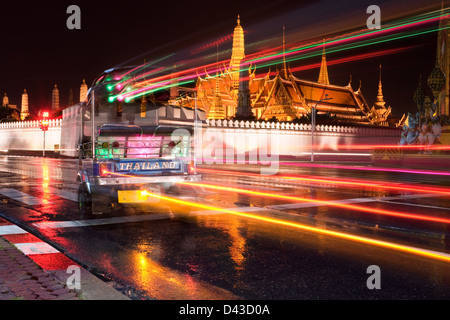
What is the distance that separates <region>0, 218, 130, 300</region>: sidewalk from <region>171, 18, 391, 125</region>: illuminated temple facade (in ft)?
191

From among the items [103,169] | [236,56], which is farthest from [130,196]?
[236,56]

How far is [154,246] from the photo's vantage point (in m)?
6.37

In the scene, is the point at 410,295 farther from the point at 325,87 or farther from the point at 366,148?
the point at 325,87

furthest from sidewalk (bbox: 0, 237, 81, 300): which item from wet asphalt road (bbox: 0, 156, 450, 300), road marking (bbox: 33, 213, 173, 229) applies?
road marking (bbox: 33, 213, 173, 229)

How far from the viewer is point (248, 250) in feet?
20.0

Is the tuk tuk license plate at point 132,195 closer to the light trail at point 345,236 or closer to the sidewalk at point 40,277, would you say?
the light trail at point 345,236

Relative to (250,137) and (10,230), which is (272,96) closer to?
(250,137)

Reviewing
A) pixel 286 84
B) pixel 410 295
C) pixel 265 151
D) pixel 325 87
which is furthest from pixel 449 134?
pixel 325 87

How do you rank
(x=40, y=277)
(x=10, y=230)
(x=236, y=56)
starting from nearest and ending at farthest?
(x=40, y=277) < (x=10, y=230) < (x=236, y=56)

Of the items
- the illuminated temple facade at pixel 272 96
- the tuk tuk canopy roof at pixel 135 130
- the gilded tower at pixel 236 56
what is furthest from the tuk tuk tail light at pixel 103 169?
the gilded tower at pixel 236 56

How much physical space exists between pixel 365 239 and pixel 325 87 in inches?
3301

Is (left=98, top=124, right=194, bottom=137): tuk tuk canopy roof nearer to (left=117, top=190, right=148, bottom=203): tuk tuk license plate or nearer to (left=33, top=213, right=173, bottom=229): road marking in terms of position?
(left=117, top=190, right=148, bottom=203): tuk tuk license plate

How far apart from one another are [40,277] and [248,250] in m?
2.62
